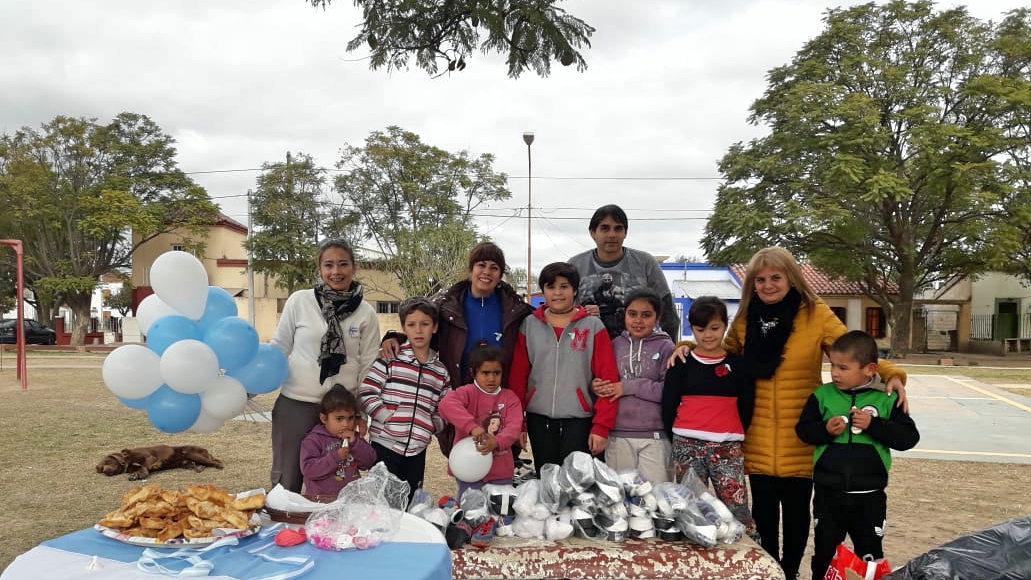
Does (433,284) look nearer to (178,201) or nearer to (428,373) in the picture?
(178,201)

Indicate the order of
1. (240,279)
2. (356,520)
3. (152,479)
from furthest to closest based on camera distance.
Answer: (240,279), (152,479), (356,520)

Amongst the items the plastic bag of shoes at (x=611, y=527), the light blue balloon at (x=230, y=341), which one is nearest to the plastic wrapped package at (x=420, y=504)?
the plastic bag of shoes at (x=611, y=527)

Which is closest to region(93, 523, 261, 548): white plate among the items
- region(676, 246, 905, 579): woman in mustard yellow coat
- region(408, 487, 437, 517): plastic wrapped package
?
region(408, 487, 437, 517): plastic wrapped package

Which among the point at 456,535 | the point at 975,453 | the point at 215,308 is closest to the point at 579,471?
the point at 456,535

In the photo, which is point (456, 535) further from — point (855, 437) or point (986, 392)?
point (986, 392)

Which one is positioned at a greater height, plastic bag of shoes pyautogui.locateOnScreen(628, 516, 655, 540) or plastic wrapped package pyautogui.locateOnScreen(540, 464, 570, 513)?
plastic wrapped package pyautogui.locateOnScreen(540, 464, 570, 513)

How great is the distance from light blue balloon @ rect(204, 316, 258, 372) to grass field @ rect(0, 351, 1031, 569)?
2141mm

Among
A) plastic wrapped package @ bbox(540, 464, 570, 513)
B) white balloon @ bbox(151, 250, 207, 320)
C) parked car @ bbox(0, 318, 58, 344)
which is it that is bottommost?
parked car @ bbox(0, 318, 58, 344)

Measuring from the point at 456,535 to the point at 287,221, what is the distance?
2580 centimetres

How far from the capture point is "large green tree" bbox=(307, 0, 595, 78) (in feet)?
12.0

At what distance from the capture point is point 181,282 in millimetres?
3262

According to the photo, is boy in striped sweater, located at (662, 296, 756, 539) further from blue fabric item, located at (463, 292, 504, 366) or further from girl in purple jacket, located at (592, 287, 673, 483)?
blue fabric item, located at (463, 292, 504, 366)

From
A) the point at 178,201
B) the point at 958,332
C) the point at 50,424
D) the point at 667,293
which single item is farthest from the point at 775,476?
the point at 958,332

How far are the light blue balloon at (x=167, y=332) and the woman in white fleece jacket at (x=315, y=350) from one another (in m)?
0.49
